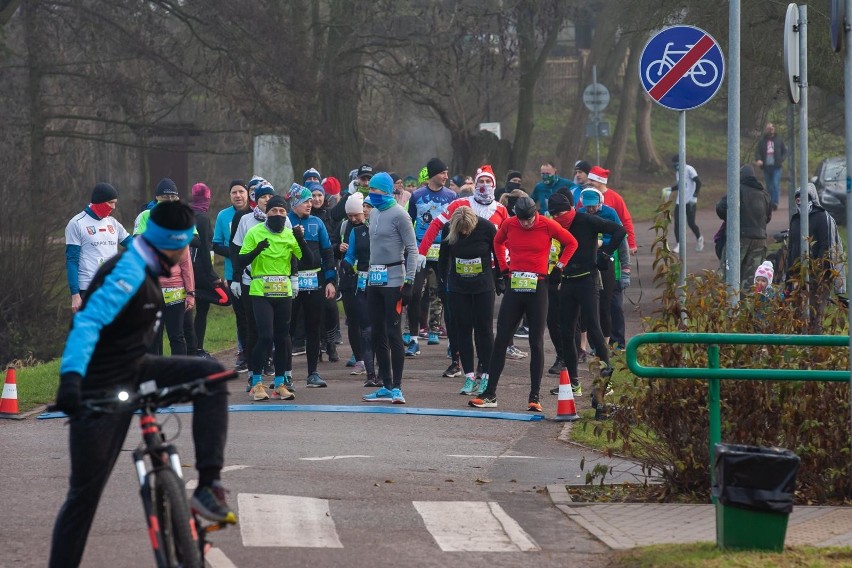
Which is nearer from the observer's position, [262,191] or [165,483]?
[165,483]

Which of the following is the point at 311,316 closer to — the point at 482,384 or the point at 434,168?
the point at 482,384

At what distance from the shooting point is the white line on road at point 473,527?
310 inches

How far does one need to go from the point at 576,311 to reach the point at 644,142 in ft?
130

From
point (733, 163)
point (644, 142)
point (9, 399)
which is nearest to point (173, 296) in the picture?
point (9, 399)

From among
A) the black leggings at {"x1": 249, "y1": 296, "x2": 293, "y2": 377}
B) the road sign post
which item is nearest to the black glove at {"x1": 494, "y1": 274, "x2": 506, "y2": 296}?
the black leggings at {"x1": 249, "y1": 296, "x2": 293, "y2": 377}

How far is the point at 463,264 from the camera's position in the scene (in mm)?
13906

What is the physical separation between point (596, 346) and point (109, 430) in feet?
25.5

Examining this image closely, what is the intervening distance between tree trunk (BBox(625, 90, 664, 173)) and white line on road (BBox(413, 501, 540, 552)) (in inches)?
1744

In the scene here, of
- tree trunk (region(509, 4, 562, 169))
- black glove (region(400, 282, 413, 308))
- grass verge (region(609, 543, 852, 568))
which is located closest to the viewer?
grass verge (region(609, 543, 852, 568))

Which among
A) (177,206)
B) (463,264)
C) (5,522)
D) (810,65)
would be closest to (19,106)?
(810,65)

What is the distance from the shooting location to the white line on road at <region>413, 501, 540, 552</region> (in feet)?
25.8

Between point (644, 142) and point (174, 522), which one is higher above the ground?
point (644, 142)

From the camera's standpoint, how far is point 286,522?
8.26 meters

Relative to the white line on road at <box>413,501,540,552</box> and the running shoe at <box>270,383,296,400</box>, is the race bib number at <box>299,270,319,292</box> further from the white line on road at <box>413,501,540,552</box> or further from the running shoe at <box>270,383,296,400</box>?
the white line on road at <box>413,501,540,552</box>
